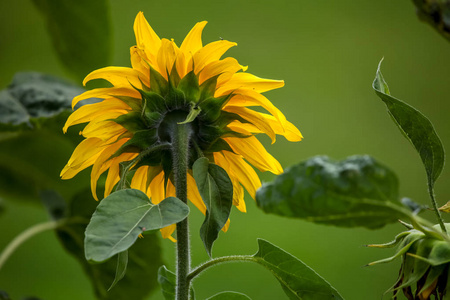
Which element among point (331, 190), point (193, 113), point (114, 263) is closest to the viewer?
point (331, 190)

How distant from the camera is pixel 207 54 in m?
0.47

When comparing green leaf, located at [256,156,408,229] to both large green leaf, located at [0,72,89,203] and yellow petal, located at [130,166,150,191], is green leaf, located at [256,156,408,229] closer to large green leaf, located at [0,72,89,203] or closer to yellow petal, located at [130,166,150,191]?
yellow petal, located at [130,166,150,191]

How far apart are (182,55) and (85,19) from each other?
1.77ft

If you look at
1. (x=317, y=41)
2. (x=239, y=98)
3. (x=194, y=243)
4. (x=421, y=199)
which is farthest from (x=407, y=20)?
(x=239, y=98)

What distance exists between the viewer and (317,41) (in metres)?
2.09

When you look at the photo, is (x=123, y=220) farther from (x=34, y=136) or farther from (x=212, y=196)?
(x=34, y=136)

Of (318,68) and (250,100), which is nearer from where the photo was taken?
(250,100)

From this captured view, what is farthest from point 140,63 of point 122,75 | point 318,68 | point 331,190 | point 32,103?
point 318,68

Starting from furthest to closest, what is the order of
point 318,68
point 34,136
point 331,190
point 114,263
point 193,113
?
point 318,68, point 34,136, point 114,263, point 193,113, point 331,190

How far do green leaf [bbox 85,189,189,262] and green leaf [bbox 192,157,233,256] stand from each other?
1.2 inches

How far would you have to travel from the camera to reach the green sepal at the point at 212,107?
464 mm

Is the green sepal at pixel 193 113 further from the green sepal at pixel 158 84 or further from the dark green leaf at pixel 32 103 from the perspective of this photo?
the dark green leaf at pixel 32 103

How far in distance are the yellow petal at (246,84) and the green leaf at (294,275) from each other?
0.44ft

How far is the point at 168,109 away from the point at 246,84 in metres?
0.07
